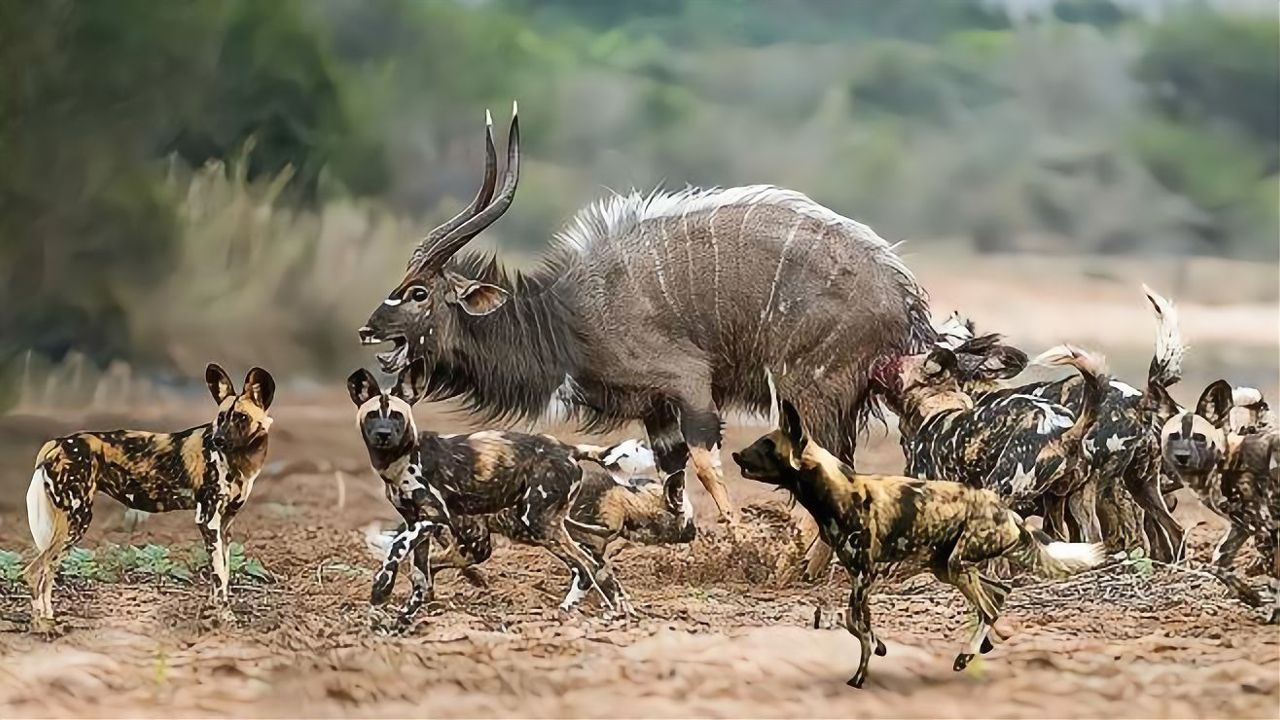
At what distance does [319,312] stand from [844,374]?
5.06 ft

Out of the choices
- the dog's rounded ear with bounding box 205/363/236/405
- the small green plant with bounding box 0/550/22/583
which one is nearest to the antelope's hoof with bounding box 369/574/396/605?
the dog's rounded ear with bounding box 205/363/236/405

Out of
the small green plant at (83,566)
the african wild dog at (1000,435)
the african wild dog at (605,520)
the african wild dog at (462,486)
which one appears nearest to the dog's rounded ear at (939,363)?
the african wild dog at (1000,435)

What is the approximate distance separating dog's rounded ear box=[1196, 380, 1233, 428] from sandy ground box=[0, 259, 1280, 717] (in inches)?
5.3

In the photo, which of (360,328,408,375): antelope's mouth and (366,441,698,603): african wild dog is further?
(360,328,408,375): antelope's mouth

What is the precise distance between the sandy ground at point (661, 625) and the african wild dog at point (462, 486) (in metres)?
0.12

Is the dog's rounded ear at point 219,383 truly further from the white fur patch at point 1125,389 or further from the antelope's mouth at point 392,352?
the white fur patch at point 1125,389

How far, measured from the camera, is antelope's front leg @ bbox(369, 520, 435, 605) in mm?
3586

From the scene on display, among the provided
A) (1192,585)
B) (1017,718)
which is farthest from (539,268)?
(1192,585)

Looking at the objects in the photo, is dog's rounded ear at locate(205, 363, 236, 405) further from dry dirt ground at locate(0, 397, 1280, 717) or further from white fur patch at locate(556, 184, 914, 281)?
white fur patch at locate(556, 184, 914, 281)

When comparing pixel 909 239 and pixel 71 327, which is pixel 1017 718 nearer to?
pixel 909 239

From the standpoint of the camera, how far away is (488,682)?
3.49 metres

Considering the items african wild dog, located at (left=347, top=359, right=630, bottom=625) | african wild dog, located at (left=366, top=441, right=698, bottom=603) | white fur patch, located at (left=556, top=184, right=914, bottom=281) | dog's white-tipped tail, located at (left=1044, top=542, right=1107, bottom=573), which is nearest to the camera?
dog's white-tipped tail, located at (left=1044, top=542, right=1107, bottom=573)

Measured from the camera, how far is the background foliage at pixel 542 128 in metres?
4.05

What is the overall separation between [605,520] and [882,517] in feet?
2.67
